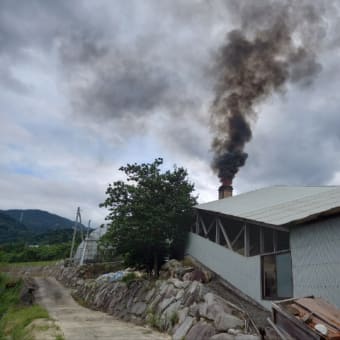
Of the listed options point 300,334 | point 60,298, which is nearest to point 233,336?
point 300,334

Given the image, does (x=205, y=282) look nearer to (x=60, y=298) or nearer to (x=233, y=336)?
(x=233, y=336)

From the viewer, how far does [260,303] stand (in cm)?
1142

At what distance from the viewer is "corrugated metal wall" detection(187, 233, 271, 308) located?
11.9 m

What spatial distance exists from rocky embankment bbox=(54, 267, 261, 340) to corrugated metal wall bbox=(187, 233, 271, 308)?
1638 millimetres

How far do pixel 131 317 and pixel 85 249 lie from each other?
65.1 feet

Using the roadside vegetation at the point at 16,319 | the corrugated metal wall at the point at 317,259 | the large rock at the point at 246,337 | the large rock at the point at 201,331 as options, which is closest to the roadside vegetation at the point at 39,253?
the roadside vegetation at the point at 16,319

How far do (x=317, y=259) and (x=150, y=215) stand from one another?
1034 cm

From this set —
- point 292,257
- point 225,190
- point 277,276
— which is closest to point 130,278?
point 277,276

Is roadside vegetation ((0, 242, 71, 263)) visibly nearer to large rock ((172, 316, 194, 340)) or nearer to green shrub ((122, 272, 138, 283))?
green shrub ((122, 272, 138, 283))

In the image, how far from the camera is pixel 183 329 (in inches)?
401

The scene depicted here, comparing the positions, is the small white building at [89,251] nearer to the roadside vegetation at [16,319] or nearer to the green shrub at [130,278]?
the roadside vegetation at [16,319]

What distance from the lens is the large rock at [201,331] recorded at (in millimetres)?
8939

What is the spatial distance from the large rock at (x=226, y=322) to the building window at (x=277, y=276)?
8.12ft

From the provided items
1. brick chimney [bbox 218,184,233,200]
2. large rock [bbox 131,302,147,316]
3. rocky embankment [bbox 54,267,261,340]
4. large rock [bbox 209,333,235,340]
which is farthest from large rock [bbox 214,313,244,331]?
brick chimney [bbox 218,184,233,200]
